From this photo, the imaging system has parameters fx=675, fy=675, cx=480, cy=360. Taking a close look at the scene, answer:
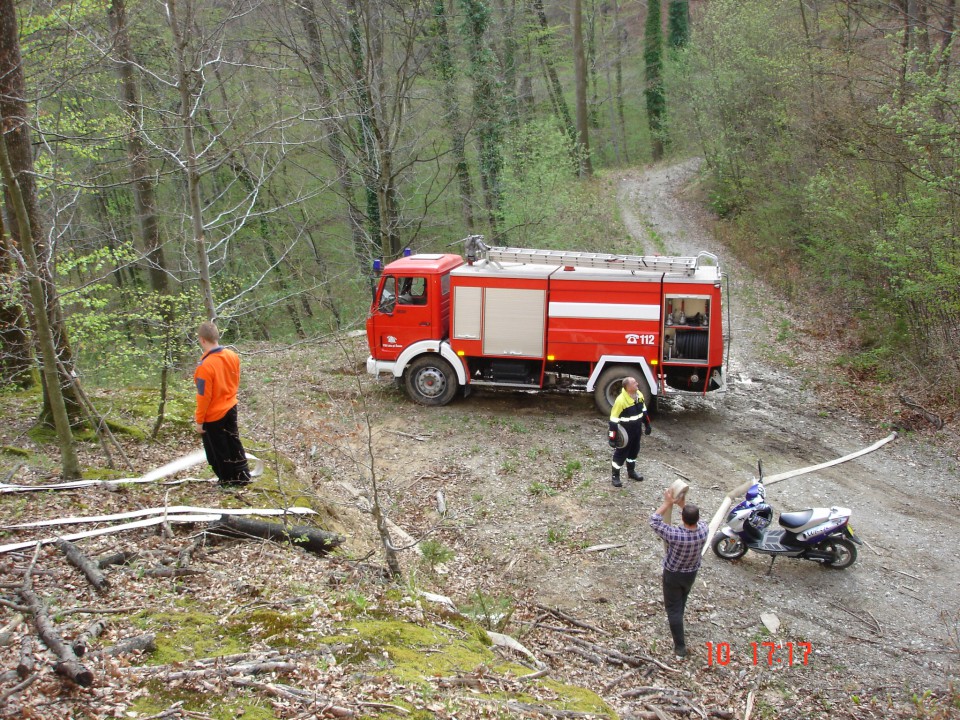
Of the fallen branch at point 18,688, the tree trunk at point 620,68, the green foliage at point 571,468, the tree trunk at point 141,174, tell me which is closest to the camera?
the fallen branch at point 18,688

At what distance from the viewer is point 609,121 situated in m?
43.6

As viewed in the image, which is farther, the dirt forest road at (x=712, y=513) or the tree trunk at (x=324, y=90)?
the tree trunk at (x=324, y=90)

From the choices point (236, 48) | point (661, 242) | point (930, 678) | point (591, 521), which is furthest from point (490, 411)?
point (236, 48)

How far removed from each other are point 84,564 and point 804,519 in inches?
276

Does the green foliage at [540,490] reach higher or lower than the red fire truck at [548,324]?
lower

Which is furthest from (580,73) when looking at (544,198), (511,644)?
(511,644)

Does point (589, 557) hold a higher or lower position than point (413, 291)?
lower

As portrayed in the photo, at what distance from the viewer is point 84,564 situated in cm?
523

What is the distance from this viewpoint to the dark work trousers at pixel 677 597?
6375 mm

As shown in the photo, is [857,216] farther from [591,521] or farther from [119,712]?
[119,712]

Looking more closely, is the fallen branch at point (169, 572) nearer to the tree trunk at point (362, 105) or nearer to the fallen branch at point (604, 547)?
the fallen branch at point (604, 547)

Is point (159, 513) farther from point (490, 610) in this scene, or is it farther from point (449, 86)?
point (449, 86)

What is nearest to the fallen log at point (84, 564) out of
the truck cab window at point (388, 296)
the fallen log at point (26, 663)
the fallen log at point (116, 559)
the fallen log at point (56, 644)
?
the fallen log at point (116, 559)
